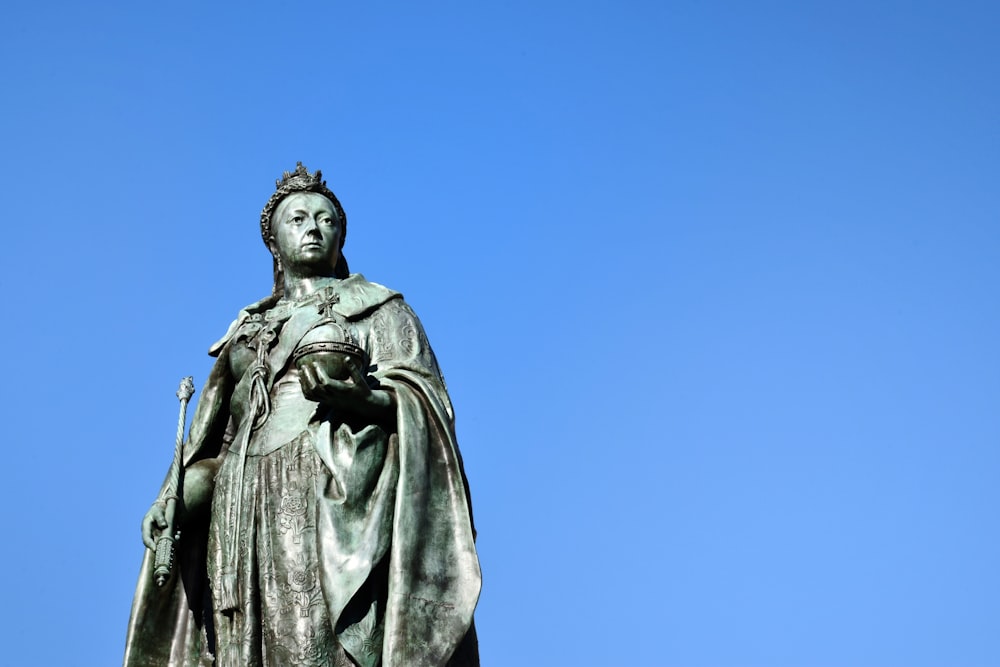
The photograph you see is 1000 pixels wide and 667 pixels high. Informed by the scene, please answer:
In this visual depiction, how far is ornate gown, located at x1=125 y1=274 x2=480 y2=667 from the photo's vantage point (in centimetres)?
1177

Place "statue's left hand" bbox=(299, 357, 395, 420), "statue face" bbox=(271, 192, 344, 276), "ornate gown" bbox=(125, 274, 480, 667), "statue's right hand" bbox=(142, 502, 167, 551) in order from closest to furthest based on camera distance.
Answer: "ornate gown" bbox=(125, 274, 480, 667) < "statue's left hand" bbox=(299, 357, 395, 420) < "statue's right hand" bbox=(142, 502, 167, 551) < "statue face" bbox=(271, 192, 344, 276)

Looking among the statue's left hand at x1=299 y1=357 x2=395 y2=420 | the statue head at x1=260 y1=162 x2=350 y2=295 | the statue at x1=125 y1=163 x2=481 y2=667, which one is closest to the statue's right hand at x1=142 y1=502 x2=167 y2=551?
the statue at x1=125 y1=163 x2=481 y2=667

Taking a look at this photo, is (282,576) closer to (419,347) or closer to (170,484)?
(170,484)

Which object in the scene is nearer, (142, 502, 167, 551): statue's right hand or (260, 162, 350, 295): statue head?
(142, 502, 167, 551): statue's right hand

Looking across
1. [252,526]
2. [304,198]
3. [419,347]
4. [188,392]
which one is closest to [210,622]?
[252,526]

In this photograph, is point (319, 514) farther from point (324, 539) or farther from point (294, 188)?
point (294, 188)

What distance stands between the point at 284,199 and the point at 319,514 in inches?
136

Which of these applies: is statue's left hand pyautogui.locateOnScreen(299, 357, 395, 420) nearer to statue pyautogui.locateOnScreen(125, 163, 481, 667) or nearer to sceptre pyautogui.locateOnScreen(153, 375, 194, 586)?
statue pyautogui.locateOnScreen(125, 163, 481, 667)

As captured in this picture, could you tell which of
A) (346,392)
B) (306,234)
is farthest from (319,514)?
(306,234)

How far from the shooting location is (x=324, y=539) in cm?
1195

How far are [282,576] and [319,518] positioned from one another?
0.50 metres

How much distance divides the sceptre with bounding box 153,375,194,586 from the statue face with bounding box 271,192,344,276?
1.55m

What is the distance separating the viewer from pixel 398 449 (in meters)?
12.4

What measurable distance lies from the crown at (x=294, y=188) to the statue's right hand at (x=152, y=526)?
2953mm
